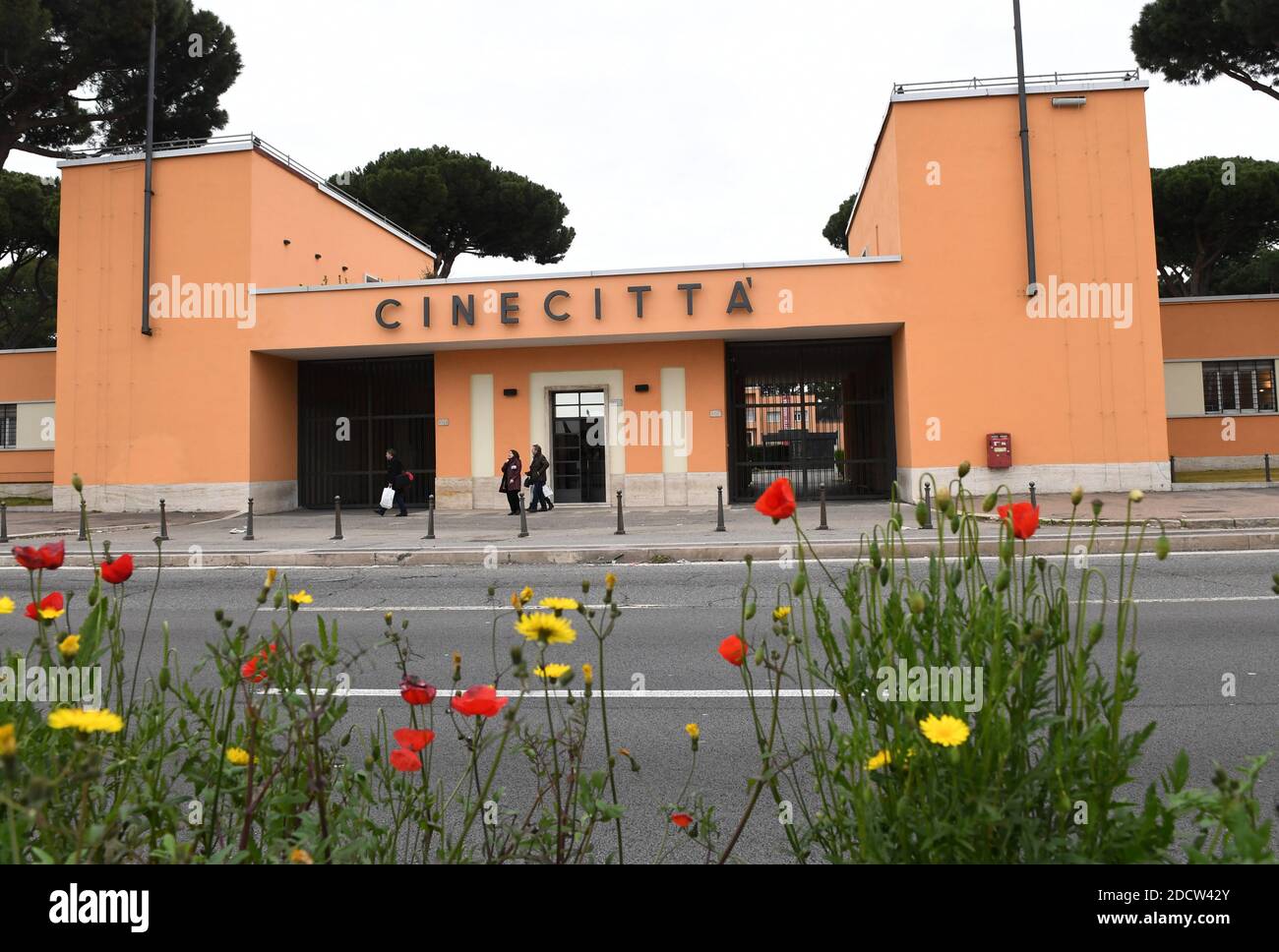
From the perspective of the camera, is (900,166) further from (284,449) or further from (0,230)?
(0,230)

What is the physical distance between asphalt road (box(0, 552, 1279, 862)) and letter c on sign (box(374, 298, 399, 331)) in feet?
31.5

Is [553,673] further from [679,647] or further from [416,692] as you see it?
[679,647]

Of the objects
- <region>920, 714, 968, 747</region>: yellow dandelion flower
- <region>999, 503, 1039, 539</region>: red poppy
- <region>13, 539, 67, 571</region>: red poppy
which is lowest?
<region>920, 714, 968, 747</region>: yellow dandelion flower

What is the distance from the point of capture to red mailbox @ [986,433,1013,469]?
1859 centimetres

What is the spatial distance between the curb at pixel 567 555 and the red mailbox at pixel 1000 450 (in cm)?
597

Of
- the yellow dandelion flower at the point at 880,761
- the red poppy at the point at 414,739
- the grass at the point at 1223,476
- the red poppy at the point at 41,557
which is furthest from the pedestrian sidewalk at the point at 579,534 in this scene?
the red poppy at the point at 41,557

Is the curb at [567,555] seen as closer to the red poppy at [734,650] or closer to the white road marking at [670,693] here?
the white road marking at [670,693]

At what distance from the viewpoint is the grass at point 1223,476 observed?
20.9m

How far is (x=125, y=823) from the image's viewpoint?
1.73m

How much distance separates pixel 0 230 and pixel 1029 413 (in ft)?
113

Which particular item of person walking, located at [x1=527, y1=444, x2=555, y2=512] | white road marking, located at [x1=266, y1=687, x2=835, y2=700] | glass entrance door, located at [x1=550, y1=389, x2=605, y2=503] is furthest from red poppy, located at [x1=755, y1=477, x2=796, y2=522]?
glass entrance door, located at [x1=550, y1=389, x2=605, y2=503]

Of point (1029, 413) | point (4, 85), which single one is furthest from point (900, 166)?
point (4, 85)

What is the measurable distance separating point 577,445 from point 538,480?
2306mm

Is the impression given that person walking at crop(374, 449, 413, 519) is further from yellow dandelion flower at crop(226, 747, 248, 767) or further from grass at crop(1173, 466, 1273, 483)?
grass at crop(1173, 466, 1273, 483)
